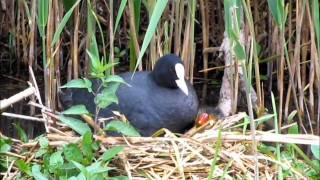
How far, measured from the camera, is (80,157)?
341 cm

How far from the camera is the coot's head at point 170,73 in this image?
4.32 metres

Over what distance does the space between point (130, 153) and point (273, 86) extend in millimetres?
2676

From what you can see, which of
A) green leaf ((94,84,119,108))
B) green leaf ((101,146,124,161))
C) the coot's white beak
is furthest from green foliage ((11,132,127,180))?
the coot's white beak

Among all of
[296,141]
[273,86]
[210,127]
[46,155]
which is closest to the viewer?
[296,141]

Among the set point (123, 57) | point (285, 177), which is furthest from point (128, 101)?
point (123, 57)

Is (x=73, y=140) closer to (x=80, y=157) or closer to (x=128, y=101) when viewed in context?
(x=80, y=157)

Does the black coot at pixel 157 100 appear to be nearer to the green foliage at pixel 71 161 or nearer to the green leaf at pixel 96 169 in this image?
the green foliage at pixel 71 161

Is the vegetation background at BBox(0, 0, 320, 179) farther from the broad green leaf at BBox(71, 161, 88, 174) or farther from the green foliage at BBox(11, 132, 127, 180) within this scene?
the broad green leaf at BBox(71, 161, 88, 174)

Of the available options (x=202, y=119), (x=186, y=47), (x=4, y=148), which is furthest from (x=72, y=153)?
(x=186, y=47)

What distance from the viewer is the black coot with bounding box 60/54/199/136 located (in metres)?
4.20

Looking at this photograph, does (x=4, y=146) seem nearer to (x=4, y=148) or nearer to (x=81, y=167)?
(x=4, y=148)

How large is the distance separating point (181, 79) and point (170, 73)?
89mm

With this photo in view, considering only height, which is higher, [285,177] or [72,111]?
[72,111]

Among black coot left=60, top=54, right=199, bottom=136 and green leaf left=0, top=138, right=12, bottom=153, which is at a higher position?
black coot left=60, top=54, right=199, bottom=136
